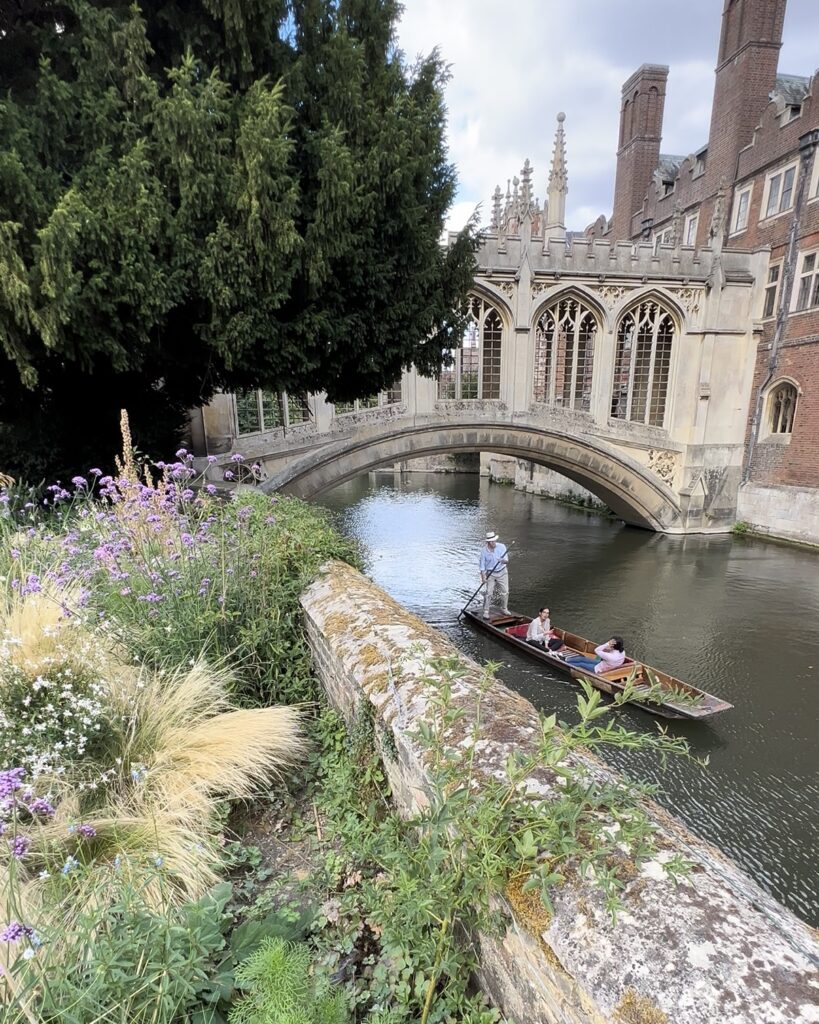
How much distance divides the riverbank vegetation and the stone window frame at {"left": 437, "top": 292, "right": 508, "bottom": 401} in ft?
35.4

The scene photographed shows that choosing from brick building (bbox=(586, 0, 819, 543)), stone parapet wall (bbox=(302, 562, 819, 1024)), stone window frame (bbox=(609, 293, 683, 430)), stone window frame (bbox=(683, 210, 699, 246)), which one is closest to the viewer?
stone parapet wall (bbox=(302, 562, 819, 1024))

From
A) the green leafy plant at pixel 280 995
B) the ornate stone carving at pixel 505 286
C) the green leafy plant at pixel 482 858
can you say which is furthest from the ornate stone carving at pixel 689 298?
the green leafy plant at pixel 280 995

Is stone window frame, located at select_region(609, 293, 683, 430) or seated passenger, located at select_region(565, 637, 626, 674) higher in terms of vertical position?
stone window frame, located at select_region(609, 293, 683, 430)

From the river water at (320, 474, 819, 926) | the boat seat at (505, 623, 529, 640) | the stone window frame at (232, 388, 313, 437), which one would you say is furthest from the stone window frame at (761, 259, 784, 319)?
the stone window frame at (232, 388, 313, 437)

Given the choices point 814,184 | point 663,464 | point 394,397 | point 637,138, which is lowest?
point 663,464

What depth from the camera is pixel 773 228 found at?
13.8 metres

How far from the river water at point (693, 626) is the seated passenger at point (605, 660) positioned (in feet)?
1.10

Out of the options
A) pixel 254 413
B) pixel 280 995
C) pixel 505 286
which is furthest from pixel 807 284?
pixel 280 995

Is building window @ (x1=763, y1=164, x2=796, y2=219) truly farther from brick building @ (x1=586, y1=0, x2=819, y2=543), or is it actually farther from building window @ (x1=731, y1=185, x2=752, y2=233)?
building window @ (x1=731, y1=185, x2=752, y2=233)

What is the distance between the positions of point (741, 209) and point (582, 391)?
709 centimetres

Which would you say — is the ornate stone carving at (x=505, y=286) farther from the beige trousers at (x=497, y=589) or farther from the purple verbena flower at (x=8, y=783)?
the purple verbena flower at (x=8, y=783)

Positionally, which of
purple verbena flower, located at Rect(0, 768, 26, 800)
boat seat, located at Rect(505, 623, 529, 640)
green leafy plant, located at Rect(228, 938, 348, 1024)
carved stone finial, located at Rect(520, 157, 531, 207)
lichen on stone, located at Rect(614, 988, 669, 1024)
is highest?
carved stone finial, located at Rect(520, 157, 531, 207)

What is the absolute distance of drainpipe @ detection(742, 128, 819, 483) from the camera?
12.4 metres

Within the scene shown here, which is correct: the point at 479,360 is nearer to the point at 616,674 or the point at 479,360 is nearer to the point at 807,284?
the point at 807,284
